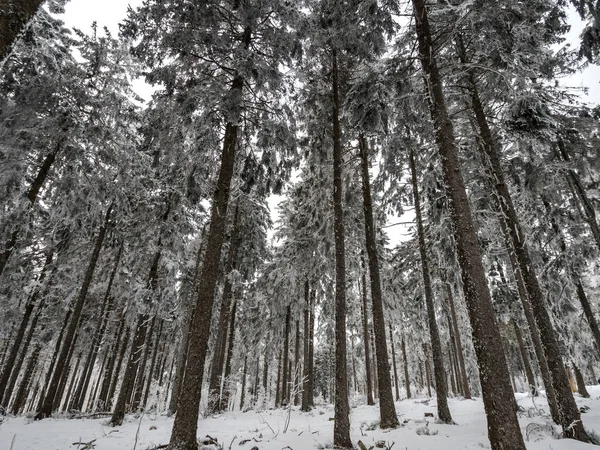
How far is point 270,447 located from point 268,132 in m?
8.21

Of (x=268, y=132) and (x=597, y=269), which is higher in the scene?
(x=268, y=132)

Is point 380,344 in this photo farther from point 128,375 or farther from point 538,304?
point 128,375

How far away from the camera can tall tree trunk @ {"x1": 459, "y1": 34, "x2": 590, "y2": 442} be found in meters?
6.97

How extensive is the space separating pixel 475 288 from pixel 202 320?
573 cm

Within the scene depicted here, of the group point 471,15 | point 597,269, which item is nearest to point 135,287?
point 471,15

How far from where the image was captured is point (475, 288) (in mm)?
5637

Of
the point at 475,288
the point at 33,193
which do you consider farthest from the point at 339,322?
the point at 33,193

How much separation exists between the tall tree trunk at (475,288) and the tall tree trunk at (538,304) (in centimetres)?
203

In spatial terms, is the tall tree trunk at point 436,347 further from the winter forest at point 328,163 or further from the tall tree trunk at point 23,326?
the tall tree trunk at point 23,326

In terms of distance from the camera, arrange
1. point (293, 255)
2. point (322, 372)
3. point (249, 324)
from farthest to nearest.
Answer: point (322, 372) → point (249, 324) → point (293, 255)

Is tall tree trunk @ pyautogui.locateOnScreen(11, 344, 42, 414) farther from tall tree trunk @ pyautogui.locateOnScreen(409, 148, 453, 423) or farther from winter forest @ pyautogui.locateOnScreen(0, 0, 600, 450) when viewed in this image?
tall tree trunk @ pyautogui.locateOnScreen(409, 148, 453, 423)

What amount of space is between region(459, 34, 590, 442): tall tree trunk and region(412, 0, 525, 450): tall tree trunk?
203 cm

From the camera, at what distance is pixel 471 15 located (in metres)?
6.30

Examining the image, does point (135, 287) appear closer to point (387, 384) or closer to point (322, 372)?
point (387, 384)
